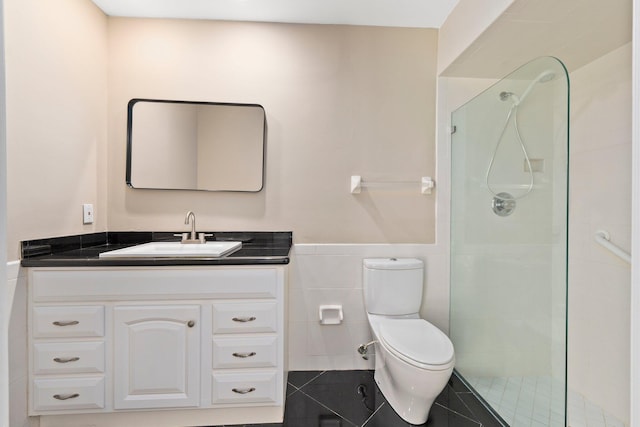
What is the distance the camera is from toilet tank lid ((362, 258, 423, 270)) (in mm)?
2080

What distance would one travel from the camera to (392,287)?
2.07 m

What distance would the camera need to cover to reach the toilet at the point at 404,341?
61.6 inches

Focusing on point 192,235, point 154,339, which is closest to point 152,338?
point 154,339

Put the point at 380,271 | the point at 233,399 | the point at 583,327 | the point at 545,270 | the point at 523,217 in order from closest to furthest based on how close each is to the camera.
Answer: the point at 545,270 → the point at 523,217 → the point at 233,399 → the point at 583,327 → the point at 380,271

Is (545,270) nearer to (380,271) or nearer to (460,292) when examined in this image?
(460,292)

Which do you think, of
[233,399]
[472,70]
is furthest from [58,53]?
[472,70]

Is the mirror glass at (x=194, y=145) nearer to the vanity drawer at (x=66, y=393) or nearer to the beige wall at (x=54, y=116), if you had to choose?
the beige wall at (x=54, y=116)

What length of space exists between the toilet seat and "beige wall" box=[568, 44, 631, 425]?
833 millimetres

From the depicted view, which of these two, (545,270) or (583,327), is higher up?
(545,270)

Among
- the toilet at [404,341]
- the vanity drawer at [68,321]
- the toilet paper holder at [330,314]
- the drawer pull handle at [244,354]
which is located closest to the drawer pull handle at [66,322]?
the vanity drawer at [68,321]

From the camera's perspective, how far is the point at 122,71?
2135 millimetres

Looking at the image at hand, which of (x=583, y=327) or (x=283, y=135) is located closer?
(x=583, y=327)

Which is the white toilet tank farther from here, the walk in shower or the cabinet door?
the cabinet door

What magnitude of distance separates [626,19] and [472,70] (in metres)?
0.78
